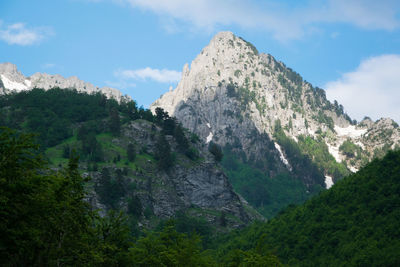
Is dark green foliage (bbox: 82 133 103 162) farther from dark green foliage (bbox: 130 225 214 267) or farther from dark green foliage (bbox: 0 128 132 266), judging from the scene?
dark green foliage (bbox: 0 128 132 266)

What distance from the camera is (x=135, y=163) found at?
171m

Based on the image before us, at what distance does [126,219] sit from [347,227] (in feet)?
183

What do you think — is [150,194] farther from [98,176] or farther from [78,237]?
[78,237]

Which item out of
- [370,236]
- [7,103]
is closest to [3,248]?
[370,236]

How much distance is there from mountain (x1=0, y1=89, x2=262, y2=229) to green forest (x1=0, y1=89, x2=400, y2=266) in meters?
0.68

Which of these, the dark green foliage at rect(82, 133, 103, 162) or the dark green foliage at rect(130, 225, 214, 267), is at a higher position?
the dark green foliage at rect(82, 133, 103, 162)

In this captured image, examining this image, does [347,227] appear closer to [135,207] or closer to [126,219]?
[126,219]

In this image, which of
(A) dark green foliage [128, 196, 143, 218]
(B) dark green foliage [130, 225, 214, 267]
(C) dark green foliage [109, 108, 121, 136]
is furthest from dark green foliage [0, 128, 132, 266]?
(C) dark green foliage [109, 108, 121, 136]

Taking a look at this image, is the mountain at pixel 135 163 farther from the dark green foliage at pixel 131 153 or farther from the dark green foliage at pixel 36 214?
the dark green foliage at pixel 36 214

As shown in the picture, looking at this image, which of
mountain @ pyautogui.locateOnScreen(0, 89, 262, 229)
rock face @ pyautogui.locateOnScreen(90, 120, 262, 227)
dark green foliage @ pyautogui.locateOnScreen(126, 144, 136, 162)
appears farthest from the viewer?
dark green foliage @ pyautogui.locateOnScreen(126, 144, 136, 162)

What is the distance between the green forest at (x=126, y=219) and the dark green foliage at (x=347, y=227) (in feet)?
0.92

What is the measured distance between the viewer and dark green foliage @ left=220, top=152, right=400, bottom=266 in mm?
104938

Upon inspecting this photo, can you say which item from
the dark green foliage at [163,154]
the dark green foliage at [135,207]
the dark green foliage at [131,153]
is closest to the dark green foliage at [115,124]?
the dark green foliage at [131,153]

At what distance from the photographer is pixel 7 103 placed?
199 metres
